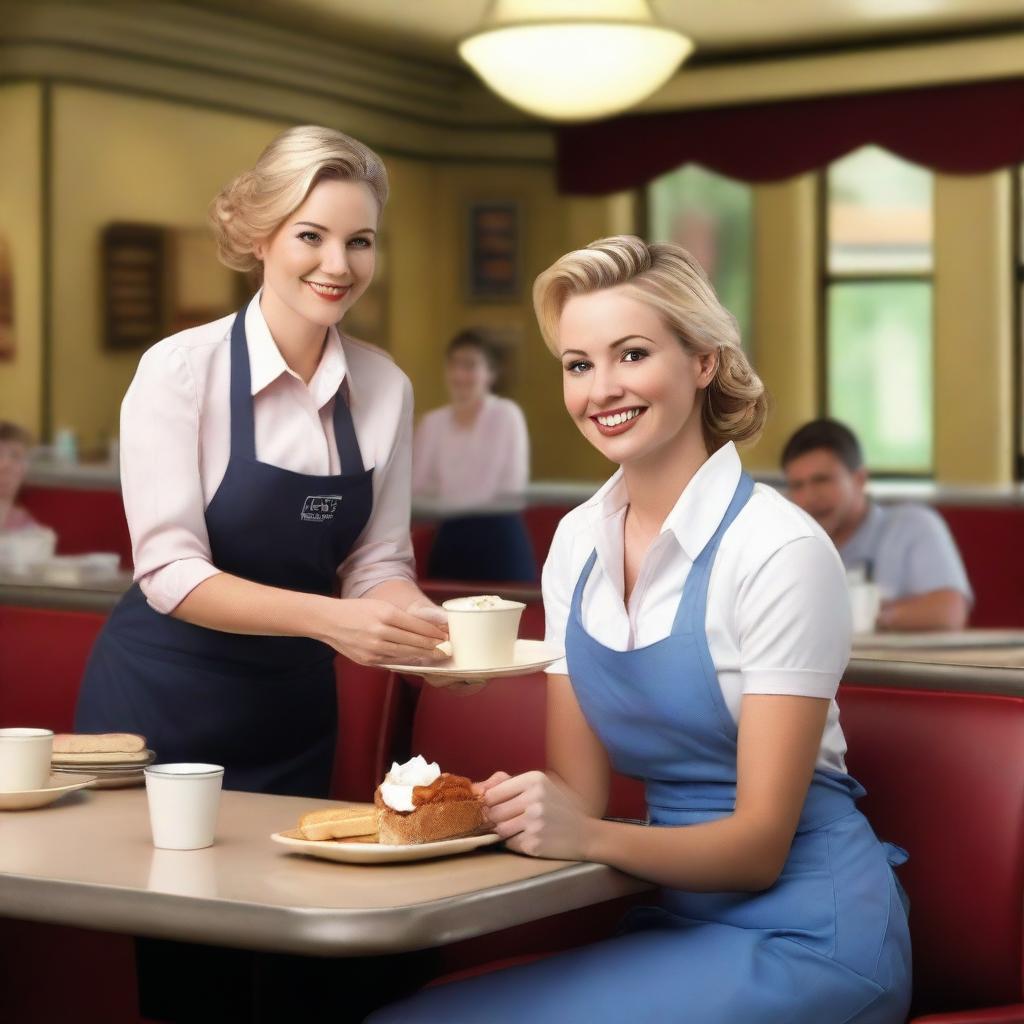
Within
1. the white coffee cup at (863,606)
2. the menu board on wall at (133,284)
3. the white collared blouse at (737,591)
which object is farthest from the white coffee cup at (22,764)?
the menu board on wall at (133,284)

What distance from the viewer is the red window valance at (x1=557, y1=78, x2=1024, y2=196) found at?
9.37 meters

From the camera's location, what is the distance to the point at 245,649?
7.06 ft

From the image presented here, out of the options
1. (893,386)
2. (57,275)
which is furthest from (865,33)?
(57,275)

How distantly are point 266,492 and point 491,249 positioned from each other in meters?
9.02

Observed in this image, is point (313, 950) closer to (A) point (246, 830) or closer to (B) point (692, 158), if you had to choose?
(A) point (246, 830)

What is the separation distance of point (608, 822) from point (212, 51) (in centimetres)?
795

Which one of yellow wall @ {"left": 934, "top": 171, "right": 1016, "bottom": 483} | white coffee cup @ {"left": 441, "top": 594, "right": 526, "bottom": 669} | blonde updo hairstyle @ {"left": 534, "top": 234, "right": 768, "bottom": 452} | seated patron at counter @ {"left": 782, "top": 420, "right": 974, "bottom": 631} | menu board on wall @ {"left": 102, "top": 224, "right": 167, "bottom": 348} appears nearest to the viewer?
white coffee cup @ {"left": 441, "top": 594, "right": 526, "bottom": 669}

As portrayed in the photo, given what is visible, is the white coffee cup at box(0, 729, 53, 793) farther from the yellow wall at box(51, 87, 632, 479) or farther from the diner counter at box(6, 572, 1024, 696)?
the yellow wall at box(51, 87, 632, 479)

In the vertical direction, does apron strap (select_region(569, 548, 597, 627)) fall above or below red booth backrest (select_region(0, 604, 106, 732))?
above

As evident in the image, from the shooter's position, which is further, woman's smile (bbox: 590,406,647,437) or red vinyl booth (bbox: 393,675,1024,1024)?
red vinyl booth (bbox: 393,675,1024,1024)

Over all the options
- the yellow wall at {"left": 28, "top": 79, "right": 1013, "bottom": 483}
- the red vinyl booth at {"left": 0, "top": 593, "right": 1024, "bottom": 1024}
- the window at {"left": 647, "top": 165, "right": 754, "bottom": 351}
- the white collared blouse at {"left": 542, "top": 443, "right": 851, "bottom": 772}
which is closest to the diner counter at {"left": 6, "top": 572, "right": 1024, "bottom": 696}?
the red vinyl booth at {"left": 0, "top": 593, "right": 1024, "bottom": 1024}

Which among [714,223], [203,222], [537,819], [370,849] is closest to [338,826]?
[370,849]

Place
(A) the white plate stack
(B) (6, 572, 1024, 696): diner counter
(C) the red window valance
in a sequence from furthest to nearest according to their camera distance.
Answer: (C) the red window valance < (B) (6, 572, 1024, 696): diner counter < (A) the white plate stack

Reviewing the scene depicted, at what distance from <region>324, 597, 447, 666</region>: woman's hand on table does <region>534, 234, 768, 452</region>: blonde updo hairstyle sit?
1.33ft
